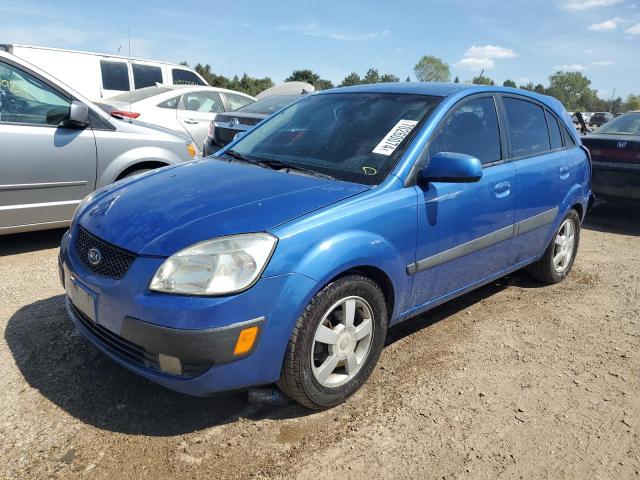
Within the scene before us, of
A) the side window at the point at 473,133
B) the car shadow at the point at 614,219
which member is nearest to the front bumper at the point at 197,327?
the side window at the point at 473,133

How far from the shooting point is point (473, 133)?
3447 mm

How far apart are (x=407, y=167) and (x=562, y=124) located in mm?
2342

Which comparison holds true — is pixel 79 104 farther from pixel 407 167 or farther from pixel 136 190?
pixel 407 167

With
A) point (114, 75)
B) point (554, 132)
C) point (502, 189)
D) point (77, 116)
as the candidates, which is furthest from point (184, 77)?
point (502, 189)

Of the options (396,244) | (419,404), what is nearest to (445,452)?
(419,404)

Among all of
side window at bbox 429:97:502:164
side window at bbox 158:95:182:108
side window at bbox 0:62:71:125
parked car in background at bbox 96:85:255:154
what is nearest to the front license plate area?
side window at bbox 429:97:502:164

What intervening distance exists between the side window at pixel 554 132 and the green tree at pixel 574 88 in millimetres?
116663

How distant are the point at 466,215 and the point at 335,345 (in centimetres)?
121

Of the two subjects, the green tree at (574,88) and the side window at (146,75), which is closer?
the side window at (146,75)

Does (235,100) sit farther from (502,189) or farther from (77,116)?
(502,189)

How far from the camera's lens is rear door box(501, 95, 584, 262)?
12.4 feet

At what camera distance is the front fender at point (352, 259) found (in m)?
2.34

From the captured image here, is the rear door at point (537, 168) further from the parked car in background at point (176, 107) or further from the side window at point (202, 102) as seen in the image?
the side window at point (202, 102)

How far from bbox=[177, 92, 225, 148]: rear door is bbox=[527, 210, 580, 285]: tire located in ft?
17.9
